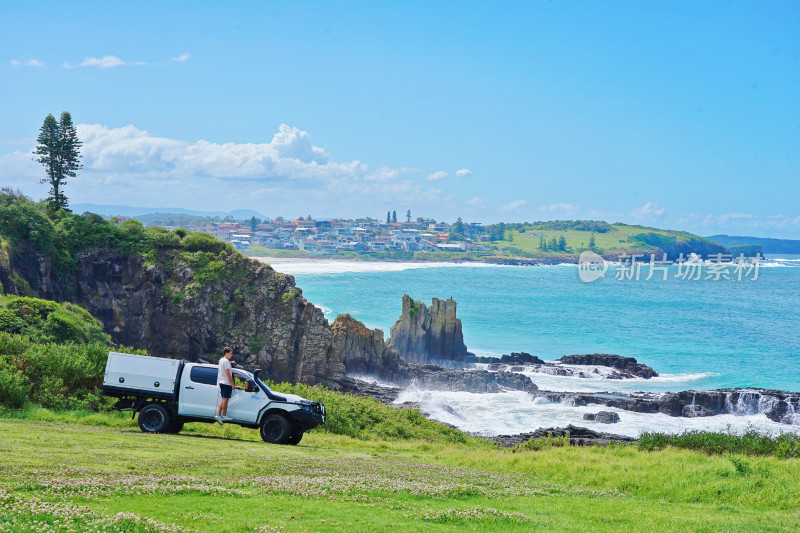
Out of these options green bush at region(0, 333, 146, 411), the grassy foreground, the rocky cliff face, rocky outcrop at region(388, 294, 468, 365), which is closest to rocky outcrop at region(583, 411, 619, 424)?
the rocky cliff face

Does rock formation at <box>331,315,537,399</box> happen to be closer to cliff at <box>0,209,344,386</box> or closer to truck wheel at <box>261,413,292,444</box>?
cliff at <box>0,209,344,386</box>

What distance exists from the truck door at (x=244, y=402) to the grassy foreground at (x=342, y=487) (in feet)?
2.75

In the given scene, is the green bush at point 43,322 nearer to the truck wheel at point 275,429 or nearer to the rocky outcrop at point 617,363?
the truck wheel at point 275,429

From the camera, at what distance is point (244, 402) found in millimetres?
20359

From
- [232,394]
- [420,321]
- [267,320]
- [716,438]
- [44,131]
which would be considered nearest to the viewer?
[232,394]

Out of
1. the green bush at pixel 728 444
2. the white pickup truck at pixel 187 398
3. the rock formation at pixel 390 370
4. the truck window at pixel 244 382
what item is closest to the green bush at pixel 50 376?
the white pickup truck at pixel 187 398

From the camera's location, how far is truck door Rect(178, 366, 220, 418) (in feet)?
66.0

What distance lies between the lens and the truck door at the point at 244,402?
2030cm

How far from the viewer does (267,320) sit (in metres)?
45.6

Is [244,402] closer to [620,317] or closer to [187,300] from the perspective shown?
[187,300]

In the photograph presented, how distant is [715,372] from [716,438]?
5135cm

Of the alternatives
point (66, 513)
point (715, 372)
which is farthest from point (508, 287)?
point (66, 513)

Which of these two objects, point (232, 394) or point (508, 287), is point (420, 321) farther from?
point (508, 287)

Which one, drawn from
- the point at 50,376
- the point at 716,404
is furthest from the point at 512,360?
the point at 50,376
